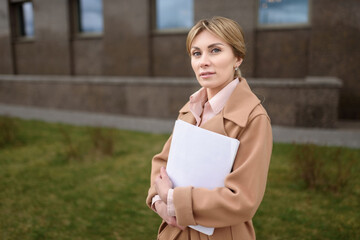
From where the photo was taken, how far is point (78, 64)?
12.6 meters

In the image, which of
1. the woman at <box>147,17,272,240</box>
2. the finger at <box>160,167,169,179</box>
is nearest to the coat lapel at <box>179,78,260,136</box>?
the woman at <box>147,17,272,240</box>

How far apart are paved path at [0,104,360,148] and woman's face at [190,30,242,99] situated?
3.27 m

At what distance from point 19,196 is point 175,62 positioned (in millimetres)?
7264

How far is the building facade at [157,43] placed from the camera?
8.27 metres

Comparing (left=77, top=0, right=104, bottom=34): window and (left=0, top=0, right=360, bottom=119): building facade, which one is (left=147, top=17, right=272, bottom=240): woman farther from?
(left=77, top=0, right=104, bottom=34): window

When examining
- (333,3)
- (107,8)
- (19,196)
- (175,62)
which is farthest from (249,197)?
(107,8)

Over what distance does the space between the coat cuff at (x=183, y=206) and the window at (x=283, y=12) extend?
8721mm

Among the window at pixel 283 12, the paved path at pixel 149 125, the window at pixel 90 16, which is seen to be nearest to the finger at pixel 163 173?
the paved path at pixel 149 125

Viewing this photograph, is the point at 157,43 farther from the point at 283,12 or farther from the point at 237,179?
the point at 237,179

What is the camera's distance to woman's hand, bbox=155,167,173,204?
4.94 ft

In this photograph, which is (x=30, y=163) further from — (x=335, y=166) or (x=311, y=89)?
(x=311, y=89)

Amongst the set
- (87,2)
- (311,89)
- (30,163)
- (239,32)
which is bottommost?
(30,163)

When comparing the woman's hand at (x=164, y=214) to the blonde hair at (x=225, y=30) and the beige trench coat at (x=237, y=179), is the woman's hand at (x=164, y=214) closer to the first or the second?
the beige trench coat at (x=237, y=179)

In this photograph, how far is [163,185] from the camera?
1.54 meters
